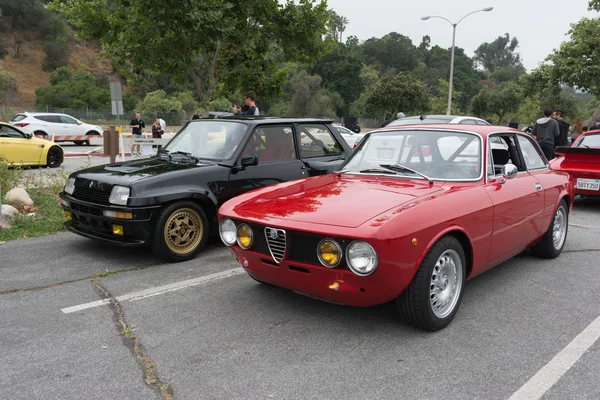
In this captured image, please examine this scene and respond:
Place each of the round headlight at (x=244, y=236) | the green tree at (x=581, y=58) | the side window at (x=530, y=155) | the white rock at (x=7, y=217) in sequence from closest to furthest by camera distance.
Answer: the round headlight at (x=244, y=236) → the side window at (x=530, y=155) → the white rock at (x=7, y=217) → the green tree at (x=581, y=58)

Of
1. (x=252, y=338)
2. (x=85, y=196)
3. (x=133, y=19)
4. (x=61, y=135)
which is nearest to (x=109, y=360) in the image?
(x=252, y=338)

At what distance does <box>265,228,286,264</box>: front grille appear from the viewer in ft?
11.7

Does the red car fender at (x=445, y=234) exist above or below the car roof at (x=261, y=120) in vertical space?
below

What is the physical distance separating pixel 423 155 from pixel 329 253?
172cm

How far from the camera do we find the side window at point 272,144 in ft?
20.1

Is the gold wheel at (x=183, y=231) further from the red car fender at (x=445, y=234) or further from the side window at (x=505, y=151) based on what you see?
the side window at (x=505, y=151)

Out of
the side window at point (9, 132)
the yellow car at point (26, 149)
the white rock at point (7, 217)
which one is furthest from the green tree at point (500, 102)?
the white rock at point (7, 217)

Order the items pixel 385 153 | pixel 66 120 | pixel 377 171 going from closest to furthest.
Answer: pixel 377 171 → pixel 385 153 → pixel 66 120

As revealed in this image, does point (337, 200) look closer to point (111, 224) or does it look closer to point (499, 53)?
point (111, 224)

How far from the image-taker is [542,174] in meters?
5.33

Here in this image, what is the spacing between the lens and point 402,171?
4434 mm

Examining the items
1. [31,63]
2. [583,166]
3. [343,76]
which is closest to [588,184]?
[583,166]

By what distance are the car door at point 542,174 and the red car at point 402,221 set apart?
32 mm

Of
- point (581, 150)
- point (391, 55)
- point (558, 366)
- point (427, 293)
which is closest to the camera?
point (558, 366)
